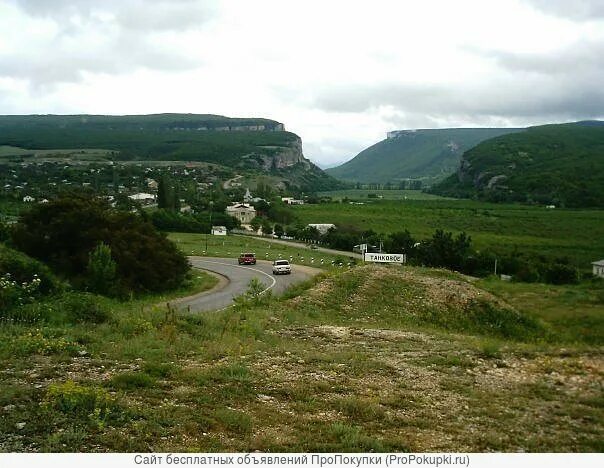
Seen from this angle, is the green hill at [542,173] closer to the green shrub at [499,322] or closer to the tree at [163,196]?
the tree at [163,196]

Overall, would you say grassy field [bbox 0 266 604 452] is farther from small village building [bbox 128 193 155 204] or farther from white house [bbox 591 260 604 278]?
small village building [bbox 128 193 155 204]

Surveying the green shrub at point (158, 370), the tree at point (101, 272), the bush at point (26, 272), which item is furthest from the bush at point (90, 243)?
the green shrub at point (158, 370)

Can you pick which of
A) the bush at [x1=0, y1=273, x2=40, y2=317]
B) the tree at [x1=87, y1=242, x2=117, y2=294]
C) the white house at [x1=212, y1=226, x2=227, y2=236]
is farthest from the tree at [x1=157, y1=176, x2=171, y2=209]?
the bush at [x1=0, y1=273, x2=40, y2=317]

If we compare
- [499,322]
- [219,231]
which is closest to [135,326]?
[499,322]

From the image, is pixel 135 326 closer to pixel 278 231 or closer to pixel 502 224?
pixel 278 231
